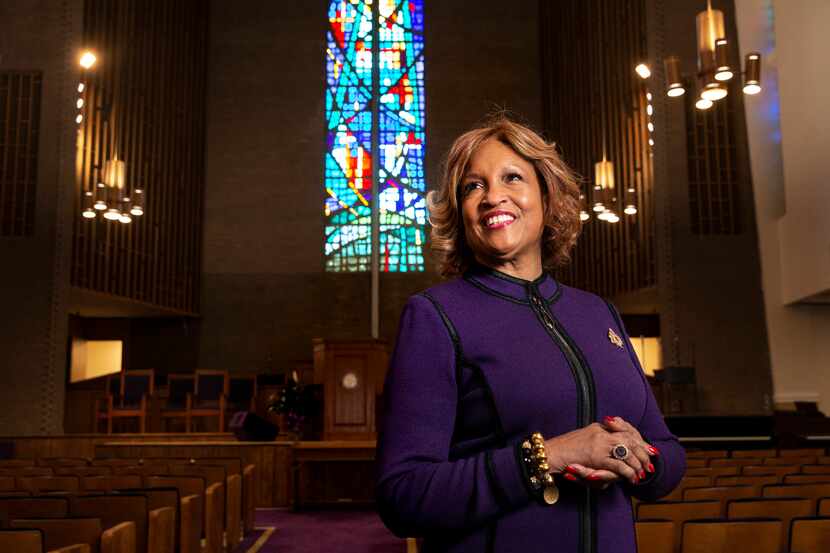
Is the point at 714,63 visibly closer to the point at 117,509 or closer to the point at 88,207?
the point at 117,509

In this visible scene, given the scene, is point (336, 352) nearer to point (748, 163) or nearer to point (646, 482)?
point (748, 163)

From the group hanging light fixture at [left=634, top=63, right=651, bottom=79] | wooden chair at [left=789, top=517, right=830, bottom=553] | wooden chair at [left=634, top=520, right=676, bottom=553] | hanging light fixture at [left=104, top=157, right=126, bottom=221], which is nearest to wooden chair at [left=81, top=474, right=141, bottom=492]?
wooden chair at [left=634, top=520, right=676, bottom=553]

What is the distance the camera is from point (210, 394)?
14.3 meters

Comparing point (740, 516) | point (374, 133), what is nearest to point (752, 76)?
point (740, 516)

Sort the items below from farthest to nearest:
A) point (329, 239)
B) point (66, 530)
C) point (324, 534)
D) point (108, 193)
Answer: point (329, 239), point (108, 193), point (324, 534), point (66, 530)

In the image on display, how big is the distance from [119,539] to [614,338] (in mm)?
2654

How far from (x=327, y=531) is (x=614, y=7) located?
1100 cm

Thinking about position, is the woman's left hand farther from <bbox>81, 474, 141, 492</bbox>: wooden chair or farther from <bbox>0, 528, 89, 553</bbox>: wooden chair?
<bbox>81, 474, 141, 492</bbox>: wooden chair

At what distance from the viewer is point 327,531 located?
7531mm

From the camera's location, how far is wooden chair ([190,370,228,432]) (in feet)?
45.7

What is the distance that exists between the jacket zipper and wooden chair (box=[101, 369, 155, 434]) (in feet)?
43.0

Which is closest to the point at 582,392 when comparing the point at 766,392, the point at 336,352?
the point at 336,352

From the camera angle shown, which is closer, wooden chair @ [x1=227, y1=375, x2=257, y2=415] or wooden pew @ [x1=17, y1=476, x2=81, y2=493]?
wooden pew @ [x1=17, y1=476, x2=81, y2=493]

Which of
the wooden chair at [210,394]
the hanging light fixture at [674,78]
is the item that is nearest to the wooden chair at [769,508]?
the hanging light fixture at [674,78]
